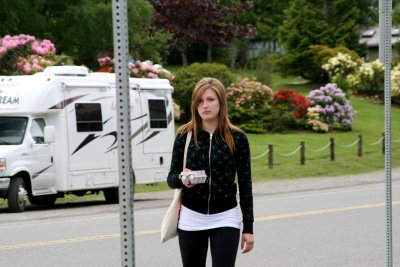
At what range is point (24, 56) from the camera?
26.6 metres

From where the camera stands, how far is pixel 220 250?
596 centimetres

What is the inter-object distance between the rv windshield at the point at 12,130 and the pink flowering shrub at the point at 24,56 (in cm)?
702

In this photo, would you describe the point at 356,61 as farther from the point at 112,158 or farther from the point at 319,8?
the point at 112,158

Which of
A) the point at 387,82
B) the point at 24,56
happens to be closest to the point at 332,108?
the point at 24,56

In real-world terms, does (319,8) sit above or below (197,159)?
above

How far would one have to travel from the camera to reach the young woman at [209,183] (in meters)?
5.95

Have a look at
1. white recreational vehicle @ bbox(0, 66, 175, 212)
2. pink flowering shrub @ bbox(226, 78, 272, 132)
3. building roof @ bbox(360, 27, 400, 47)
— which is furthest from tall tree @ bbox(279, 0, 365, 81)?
white recreational vehicle @ bbox(0, 66, 175, 212)

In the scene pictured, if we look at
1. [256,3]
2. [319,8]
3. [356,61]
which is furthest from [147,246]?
[256,3]

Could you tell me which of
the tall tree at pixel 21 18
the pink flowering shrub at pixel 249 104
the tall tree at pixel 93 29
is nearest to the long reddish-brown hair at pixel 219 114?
the tall tree at pixel 21 18

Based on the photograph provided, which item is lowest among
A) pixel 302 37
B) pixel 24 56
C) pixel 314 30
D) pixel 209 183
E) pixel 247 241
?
pixel 247 241

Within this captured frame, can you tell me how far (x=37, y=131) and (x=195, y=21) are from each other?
37527 mm

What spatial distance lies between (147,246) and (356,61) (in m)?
44.9

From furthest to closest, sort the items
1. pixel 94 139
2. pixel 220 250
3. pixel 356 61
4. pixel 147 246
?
pixel 356 61 < pixel 94 139 < pixel 147 246 < pixel 220 250

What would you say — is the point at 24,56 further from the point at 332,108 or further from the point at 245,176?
the point at 245,176
